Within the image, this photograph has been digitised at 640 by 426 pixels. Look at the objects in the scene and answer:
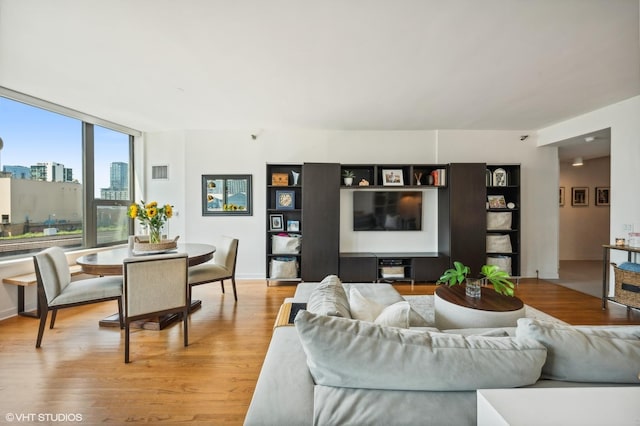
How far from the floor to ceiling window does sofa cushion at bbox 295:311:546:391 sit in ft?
13.8

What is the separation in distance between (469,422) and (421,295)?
320 cm

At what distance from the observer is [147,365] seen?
7.14 ft

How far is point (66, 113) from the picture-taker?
12.3 ft

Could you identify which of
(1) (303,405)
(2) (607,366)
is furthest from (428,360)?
(2) (607,366)

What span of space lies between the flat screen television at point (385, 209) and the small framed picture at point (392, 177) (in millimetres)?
179

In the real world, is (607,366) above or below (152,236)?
below

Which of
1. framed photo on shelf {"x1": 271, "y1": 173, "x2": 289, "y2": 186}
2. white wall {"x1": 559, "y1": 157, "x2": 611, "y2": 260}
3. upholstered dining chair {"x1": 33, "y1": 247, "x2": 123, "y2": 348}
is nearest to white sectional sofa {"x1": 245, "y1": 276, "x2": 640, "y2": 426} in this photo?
upholstered dining chair {"x1": 33, "y1": 247, "x2": 123, "y2": 348}

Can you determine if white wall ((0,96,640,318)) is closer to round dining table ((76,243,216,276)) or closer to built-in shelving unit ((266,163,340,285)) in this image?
built-in shelving unit ((266,163,340,285))

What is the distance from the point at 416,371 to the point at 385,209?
3864 millimetres

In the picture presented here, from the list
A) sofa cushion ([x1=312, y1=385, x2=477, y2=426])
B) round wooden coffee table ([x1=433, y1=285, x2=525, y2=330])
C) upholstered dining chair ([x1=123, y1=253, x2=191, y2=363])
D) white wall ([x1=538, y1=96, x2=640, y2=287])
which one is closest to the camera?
sofa cushion ([x1=312, y1=385, x2=477, y2=426])

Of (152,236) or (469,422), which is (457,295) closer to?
(469,422)

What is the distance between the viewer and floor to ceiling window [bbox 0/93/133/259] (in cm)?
324

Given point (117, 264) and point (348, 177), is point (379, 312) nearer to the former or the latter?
point (117, 264)

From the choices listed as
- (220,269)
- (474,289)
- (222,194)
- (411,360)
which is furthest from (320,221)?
(411,360)
